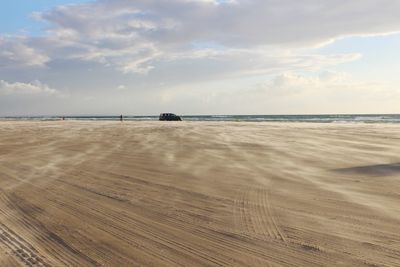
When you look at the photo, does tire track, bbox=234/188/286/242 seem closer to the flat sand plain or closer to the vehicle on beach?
the flat sand plain

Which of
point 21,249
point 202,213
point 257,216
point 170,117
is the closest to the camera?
point 21,249

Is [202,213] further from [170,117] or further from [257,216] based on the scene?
[170,117]

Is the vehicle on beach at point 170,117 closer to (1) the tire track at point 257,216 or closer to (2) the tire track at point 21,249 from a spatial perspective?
(1) the tire track at point 257,216

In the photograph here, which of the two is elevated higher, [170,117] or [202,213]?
[202,213]

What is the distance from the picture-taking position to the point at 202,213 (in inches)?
245

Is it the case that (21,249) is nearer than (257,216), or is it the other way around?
(21,249)

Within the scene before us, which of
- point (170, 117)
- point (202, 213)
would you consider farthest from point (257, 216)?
point (170, 117)

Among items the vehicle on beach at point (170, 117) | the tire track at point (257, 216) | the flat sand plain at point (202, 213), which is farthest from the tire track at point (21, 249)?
the vehicle on beach at point (170, 117)

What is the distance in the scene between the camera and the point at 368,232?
517 centimetres

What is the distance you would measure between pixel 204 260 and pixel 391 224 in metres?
2.96

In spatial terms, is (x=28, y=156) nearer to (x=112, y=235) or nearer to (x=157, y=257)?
(x=112, y=235)

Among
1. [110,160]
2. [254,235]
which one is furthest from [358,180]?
[110,160]

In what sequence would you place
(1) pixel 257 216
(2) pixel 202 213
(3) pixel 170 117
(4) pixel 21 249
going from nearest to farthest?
1. (4) pixel 21 249
2. (1) pixel 257 216
3. (2) pixel 202 213
4. (3) pixel 170 117

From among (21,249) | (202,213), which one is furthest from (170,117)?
(21,249)
